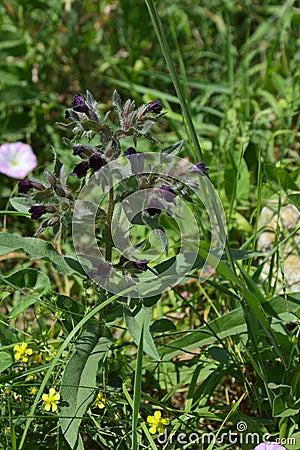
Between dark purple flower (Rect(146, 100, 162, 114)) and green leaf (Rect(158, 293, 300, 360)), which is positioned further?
green leaf (Rect(158, 293, 300, 360))

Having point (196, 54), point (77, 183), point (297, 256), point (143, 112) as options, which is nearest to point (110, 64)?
point (196, 54)

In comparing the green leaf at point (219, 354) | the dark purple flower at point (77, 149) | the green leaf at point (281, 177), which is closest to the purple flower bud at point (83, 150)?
the dark purple flower at point (77, 149)

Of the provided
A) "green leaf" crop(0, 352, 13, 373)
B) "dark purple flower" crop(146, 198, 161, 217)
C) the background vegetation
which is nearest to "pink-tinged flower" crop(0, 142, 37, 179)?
the background vegetation

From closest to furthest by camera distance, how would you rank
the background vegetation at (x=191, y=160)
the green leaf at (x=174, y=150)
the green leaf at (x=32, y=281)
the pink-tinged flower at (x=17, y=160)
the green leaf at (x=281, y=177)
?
the green leaf at (x=174, y=150), the background vegetation at (x=191, y=160), the green leaf at (x=32, y=281), the green leaf at (x=281, y=177), the pink-tinged flower at (x=17, y=160)

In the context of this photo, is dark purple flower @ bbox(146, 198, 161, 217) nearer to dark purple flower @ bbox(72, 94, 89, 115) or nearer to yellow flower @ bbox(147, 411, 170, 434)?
dark purple flower @ bbox(72, 94, 89, 115)

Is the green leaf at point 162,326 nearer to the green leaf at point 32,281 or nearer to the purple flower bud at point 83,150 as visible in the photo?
the green leaf at point 32,281

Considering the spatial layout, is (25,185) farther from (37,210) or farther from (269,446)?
(269,446)

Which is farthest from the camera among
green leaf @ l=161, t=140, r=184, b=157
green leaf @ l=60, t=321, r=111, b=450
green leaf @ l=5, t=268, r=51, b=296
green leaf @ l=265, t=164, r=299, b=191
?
green leaf @ l=265, t=164, r=299, b=191
